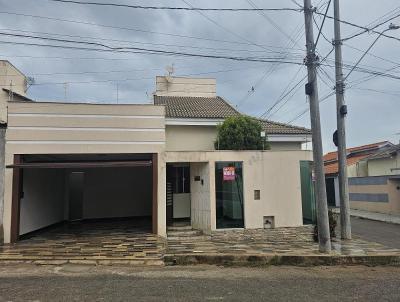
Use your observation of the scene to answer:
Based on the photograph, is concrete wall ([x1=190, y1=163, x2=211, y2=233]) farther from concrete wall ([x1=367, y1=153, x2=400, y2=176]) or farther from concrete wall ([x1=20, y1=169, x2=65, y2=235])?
concrete wall ([x1=367, y1=153, x2=400, y2=176])

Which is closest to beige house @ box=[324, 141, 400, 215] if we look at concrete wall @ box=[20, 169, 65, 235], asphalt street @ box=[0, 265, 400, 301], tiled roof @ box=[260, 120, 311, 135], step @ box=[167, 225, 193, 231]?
tiled roof @ box=[260, 120, 311, 135]

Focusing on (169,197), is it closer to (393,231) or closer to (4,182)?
(4,182)

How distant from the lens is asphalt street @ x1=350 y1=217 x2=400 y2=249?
42.5 ft

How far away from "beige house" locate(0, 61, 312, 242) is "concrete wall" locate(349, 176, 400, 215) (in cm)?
878

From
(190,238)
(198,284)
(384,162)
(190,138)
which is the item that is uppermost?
(190,138)

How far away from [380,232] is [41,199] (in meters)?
13.7

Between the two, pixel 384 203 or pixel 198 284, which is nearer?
pixel 198 284

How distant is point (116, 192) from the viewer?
17250mm

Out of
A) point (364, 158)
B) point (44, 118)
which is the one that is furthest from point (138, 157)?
point (364, 158)

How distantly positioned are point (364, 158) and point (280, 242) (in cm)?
2035

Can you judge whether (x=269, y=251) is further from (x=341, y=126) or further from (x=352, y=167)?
(x=352, y=167)

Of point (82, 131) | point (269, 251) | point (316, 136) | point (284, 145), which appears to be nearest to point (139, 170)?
point (82, 131)

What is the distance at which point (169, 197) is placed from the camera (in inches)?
597

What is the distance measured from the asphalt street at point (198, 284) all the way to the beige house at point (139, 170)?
13.6ft
